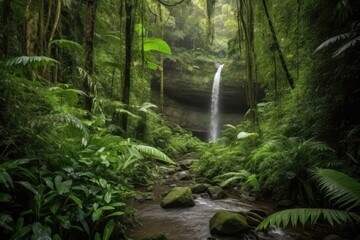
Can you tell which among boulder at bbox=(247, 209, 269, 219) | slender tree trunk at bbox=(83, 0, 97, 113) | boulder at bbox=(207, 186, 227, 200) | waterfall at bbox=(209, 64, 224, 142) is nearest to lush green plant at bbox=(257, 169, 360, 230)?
boulder at bbox=(247, 209, 269, 219)

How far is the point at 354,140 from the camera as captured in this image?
11.5 ft

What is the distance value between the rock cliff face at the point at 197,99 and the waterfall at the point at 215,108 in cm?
31

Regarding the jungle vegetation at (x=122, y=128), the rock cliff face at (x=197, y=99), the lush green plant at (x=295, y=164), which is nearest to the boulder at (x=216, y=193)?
the jungle vegetation at (x=122, y=128)

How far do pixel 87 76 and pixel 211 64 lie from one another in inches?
618

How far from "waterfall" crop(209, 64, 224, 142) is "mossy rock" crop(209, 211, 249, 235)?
15.0 meters

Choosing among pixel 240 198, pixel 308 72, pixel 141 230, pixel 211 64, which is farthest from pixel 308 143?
pixel 211 64

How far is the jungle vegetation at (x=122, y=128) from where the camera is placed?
6.97 feet

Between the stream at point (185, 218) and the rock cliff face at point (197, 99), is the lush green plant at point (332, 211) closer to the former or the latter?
the stream at point (185, 218)

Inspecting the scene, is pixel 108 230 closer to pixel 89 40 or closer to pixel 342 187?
pixel 342 187

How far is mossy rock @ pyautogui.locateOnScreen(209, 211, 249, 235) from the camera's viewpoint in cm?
294

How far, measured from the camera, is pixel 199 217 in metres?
3.62

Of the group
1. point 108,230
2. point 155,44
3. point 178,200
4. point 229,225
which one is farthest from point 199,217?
point 155,44

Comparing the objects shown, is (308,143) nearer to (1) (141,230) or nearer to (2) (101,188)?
(1) (141,230)

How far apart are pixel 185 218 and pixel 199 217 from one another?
0.23 m
